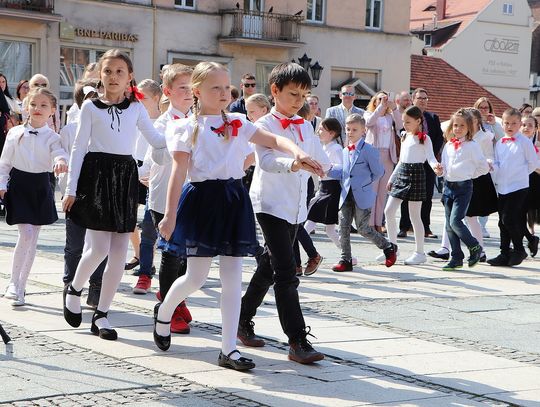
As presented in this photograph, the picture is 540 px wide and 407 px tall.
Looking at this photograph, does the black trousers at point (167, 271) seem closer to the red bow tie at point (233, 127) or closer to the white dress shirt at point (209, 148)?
the white dress shirt at point (209, 148)

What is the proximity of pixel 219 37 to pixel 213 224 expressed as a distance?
30.2 metres

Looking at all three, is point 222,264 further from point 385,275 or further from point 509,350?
point 385,275

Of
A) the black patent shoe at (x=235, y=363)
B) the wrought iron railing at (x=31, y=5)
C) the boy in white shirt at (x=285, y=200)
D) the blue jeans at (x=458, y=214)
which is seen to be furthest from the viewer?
the wrought iron railing at (x=31, y=5)

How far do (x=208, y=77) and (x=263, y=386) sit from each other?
1819mm

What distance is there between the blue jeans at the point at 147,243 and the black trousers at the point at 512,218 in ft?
15.5

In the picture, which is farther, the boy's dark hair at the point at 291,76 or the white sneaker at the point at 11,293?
the white sneaker at the point at 11,293

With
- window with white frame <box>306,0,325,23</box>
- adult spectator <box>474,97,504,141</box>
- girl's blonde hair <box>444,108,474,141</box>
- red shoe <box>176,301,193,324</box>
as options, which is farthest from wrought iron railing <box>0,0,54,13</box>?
red shoe <box>176,301,193,324</box>

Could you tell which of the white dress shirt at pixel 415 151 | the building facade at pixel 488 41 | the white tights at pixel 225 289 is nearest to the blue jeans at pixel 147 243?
the white tights at pixel 225 289

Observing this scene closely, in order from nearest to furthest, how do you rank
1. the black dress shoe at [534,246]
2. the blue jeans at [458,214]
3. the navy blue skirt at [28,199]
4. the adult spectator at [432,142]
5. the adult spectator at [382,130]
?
the navy blue skirt at [28,199]
the blue jeans at [458,214]
the black dress shoe at [534,246]
the adult spectator at [432,142]
the adult spectator at [382,130]

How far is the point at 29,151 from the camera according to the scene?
8352 mm

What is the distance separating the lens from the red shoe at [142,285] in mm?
8938

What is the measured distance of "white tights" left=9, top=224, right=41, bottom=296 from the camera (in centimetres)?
830

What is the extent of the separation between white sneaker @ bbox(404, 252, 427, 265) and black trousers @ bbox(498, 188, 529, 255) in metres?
0.99

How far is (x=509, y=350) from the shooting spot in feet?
23.5
